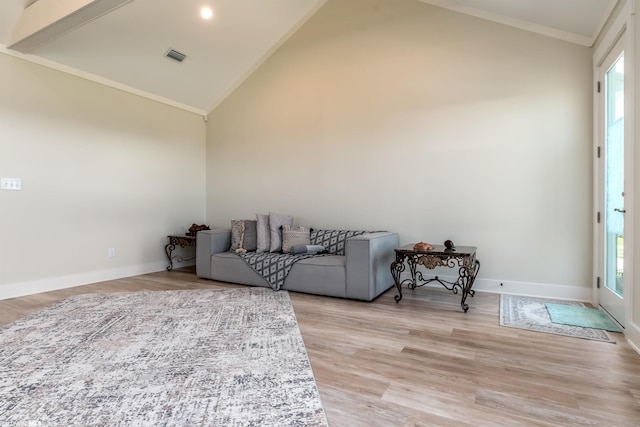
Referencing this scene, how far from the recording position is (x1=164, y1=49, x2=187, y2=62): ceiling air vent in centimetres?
437

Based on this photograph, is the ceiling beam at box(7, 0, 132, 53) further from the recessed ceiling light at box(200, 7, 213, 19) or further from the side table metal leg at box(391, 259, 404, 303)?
the side table metal leg at box(391, 259, 404, 303)

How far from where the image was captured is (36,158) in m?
3.71

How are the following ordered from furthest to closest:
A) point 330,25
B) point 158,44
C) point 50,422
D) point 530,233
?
point 330,25, point 158,44, point 530,233, point 50,422

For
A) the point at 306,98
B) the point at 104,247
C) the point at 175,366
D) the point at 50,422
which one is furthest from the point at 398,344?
the point at 104,247

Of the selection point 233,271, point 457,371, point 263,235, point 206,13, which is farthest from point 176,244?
point 457,371

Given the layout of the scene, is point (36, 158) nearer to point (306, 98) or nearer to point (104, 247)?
point (104, 247)

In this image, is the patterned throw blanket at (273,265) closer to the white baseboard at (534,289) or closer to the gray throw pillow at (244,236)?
the gray throw pillow at (244,236)

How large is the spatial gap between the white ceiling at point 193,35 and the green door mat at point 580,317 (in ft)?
8.05

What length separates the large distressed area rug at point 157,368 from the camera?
150 cm

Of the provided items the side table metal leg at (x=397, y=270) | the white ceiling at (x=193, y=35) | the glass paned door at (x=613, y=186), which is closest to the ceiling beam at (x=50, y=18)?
the white ceiling at (x=193, y=35)

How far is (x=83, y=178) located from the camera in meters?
4.13

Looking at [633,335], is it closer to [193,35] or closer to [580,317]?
[580,317]

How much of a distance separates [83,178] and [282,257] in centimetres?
260

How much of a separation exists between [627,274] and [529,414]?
5.10 feet
